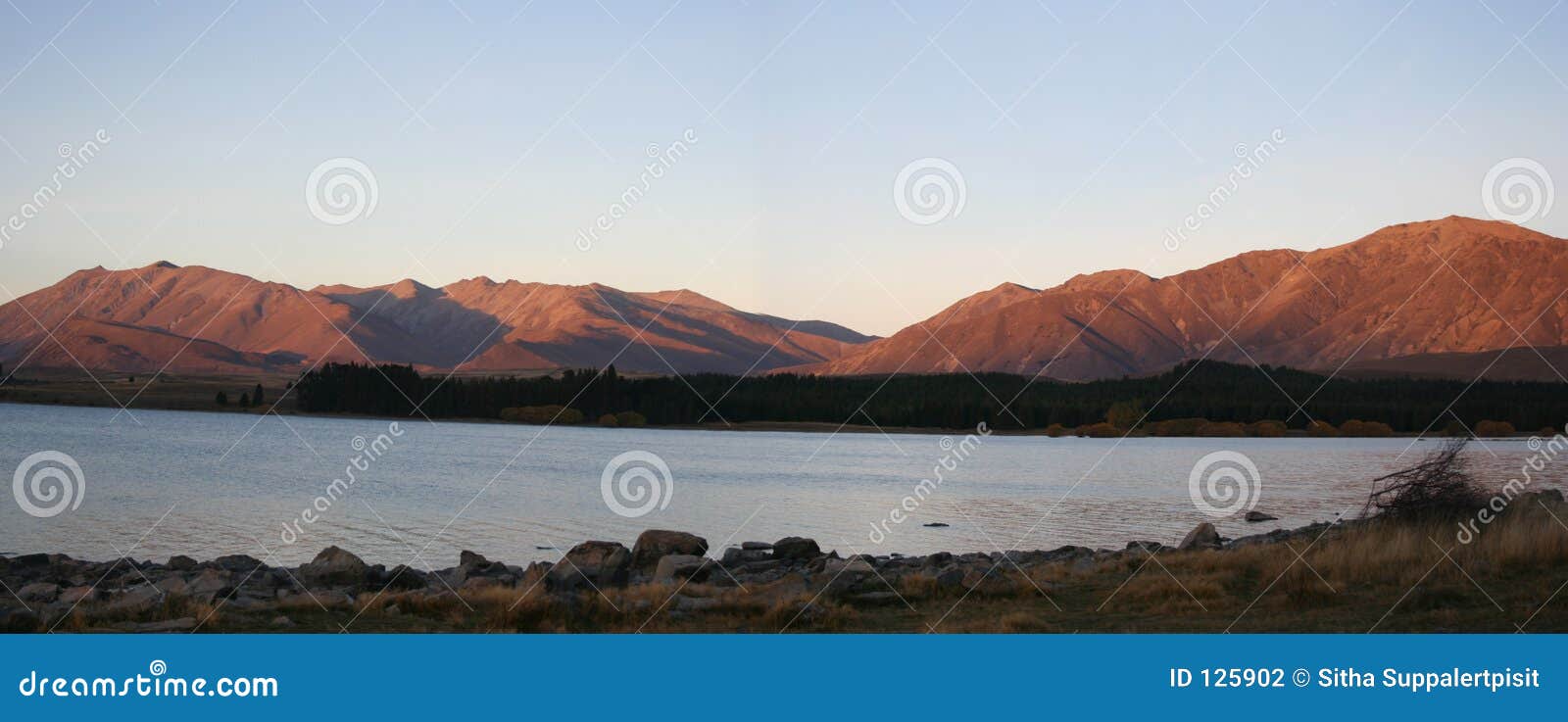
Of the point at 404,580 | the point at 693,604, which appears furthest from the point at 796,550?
the point at 693,604

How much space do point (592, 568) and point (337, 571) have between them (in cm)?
340

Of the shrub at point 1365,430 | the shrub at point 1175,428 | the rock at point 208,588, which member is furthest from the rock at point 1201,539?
the shrub at point 1365,430

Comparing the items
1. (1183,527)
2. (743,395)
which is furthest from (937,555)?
(743,395)

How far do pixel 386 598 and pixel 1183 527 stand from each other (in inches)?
878

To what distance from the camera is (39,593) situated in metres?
16.4

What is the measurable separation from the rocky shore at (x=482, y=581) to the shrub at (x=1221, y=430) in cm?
9570

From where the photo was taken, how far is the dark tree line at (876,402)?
382 feet

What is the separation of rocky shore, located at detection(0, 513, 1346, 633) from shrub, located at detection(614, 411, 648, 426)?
90250 mm

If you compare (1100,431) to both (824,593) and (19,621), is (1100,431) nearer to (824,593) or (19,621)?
(824,593)

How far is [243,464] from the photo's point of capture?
5162 centimetres

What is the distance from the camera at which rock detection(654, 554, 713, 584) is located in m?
17.6

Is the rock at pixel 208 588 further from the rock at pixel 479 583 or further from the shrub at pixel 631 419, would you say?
the shrub at pixel 631 419

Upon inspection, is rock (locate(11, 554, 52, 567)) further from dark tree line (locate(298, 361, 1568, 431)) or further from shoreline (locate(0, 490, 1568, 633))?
dark tree line (locate(298, 361, 1568, 431))

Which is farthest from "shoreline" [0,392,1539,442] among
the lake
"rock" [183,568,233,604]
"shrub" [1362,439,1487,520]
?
"rock" [183,568,233,604]
